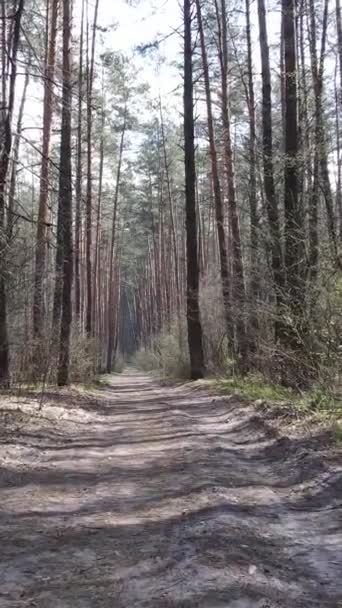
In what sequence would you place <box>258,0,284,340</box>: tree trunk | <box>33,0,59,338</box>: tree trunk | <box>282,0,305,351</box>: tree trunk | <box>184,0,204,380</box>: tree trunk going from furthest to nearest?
<box>184,0,204,380</box>: tree trunk
<box>258,0,284,340</box>: tree trunk
<box>33,0,59,338</box>: tree trunk
<box>282,0,305,351</box>: tree trunk

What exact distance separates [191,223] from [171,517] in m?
13.3

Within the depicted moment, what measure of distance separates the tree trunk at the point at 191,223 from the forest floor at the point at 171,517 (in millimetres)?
8665

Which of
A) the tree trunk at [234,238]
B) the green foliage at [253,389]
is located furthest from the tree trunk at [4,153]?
the tree trunk at [234,238]

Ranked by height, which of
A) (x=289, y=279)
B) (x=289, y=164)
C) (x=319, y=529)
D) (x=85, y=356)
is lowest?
(x=319, y=529)

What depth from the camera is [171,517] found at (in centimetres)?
423

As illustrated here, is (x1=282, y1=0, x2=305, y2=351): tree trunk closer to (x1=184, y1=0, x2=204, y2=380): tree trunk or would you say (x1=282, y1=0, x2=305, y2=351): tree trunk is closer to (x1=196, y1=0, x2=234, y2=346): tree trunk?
(x1=196, y1=0, x2=234, y2=346): tree trunk

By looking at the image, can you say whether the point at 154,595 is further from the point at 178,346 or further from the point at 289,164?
the point at 178,346

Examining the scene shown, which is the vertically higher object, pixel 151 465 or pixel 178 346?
pixel 178 346

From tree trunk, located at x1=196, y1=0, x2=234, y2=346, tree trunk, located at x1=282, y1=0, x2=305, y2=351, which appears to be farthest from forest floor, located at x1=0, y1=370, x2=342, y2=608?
tree trunk, located at x1=196, y1=0, x2=234, y2=346

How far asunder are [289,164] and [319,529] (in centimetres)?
705

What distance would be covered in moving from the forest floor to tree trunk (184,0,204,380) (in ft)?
28.4

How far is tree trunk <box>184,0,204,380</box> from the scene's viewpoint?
54.4 ft

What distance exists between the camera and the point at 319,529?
13.0 ft

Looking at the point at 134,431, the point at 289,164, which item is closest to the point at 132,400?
the point at 134,431
